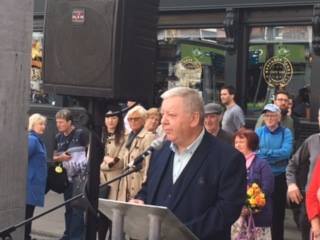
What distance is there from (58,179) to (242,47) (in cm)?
381

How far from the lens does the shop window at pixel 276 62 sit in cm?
953

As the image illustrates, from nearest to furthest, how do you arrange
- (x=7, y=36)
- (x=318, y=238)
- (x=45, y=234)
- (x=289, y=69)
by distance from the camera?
(x=318, y=238) → (x=7, y=36) → (x=45, y=234) → (x=289, y=69)

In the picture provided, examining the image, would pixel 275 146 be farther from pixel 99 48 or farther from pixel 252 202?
pixel 99 48

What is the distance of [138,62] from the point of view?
420 cm

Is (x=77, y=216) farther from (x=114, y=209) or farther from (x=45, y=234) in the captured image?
(x=114, y=209)

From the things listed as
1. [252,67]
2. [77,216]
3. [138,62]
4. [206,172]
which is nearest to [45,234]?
[77,216]

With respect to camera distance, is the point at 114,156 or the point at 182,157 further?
the point at 114,156

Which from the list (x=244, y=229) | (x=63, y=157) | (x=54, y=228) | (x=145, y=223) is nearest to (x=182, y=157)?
(x=145, y=223)

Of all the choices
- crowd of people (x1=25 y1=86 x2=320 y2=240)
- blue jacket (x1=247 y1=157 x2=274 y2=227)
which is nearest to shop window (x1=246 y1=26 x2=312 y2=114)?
crowd of people (x1=25 y1=86 x2=320 y2=240)

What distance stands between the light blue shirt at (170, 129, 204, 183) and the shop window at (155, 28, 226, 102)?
6.74m

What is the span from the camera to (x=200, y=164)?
3.58 m

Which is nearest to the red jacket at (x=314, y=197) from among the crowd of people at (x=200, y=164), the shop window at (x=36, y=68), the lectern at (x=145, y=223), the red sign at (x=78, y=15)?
the crowd of people at (x=200, y=164)

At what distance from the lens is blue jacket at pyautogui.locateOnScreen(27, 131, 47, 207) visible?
727 centimetres

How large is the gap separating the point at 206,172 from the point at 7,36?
3042 mm
